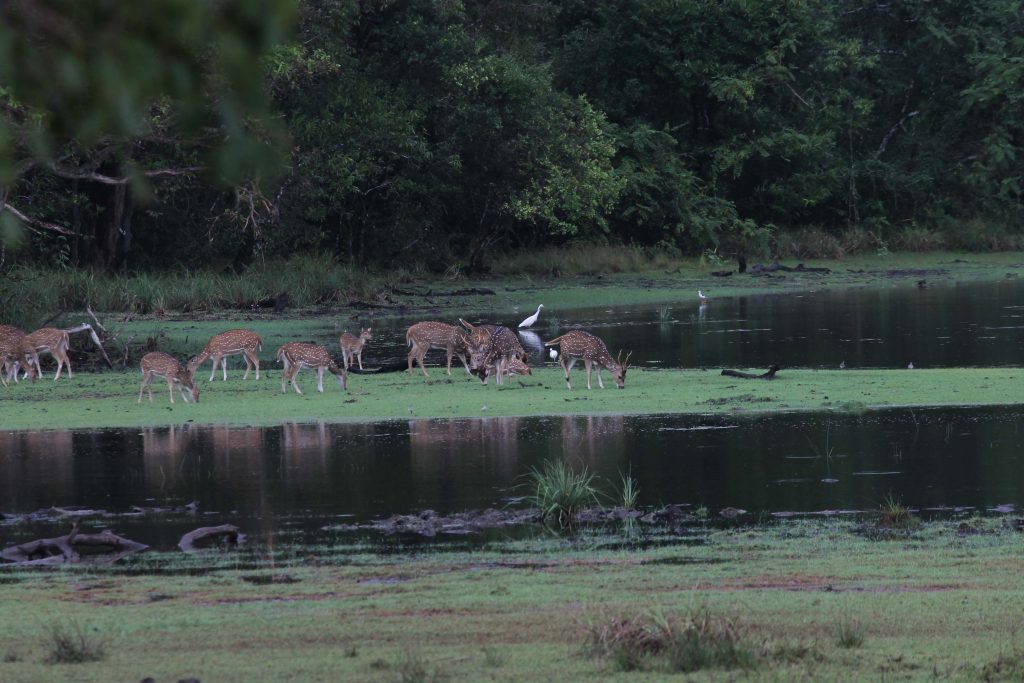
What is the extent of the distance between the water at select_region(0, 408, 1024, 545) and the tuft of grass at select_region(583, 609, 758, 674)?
15.4 feet

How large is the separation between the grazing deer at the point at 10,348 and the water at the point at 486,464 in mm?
4453

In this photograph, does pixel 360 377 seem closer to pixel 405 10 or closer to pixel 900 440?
pixel 900 440

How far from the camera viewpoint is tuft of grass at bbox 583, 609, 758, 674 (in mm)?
7098

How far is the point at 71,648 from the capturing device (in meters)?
7.45

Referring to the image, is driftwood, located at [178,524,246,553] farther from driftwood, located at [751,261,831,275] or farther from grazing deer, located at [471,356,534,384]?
driftwood, located at [751,261,831,275]

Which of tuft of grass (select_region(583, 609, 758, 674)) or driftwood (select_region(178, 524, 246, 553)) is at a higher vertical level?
driftwood (select_region(178, 524, 246, 553))

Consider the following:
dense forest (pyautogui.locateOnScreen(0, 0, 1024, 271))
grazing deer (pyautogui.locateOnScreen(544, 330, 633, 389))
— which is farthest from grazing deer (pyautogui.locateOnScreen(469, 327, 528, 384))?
dense forest (pyautogui.locateOnScreen(0, 0, 1024, 271))

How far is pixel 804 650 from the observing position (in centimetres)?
725

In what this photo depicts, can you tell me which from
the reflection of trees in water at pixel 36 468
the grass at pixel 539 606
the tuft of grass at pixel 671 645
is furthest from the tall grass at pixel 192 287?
the tuft of grass at pixel 671 645

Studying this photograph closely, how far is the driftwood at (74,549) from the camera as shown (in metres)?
10.8

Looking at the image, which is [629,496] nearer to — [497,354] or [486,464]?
[486,464]

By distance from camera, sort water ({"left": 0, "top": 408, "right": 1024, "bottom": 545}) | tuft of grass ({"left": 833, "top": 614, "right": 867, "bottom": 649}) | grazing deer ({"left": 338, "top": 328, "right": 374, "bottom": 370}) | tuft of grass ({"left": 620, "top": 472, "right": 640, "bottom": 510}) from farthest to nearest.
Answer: grazing deer ({"left": 338, "top": 328, "right": 374, "bottom": 370}) → water ({"left": 0, "top": 408, "right": 1024, "bottom": 545}) → tuft of grass ({"left": 620, "top": 472, "right": 640, "bottom": 510}) → tuft of grass ({"left": 833, "top": 614, "right": 867, "bottom": 649})

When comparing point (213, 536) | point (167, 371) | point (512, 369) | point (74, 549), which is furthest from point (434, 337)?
point (74, 549)

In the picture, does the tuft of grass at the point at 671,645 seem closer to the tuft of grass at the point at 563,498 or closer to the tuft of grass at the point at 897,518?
the tuft of grass at the point at 897,518
